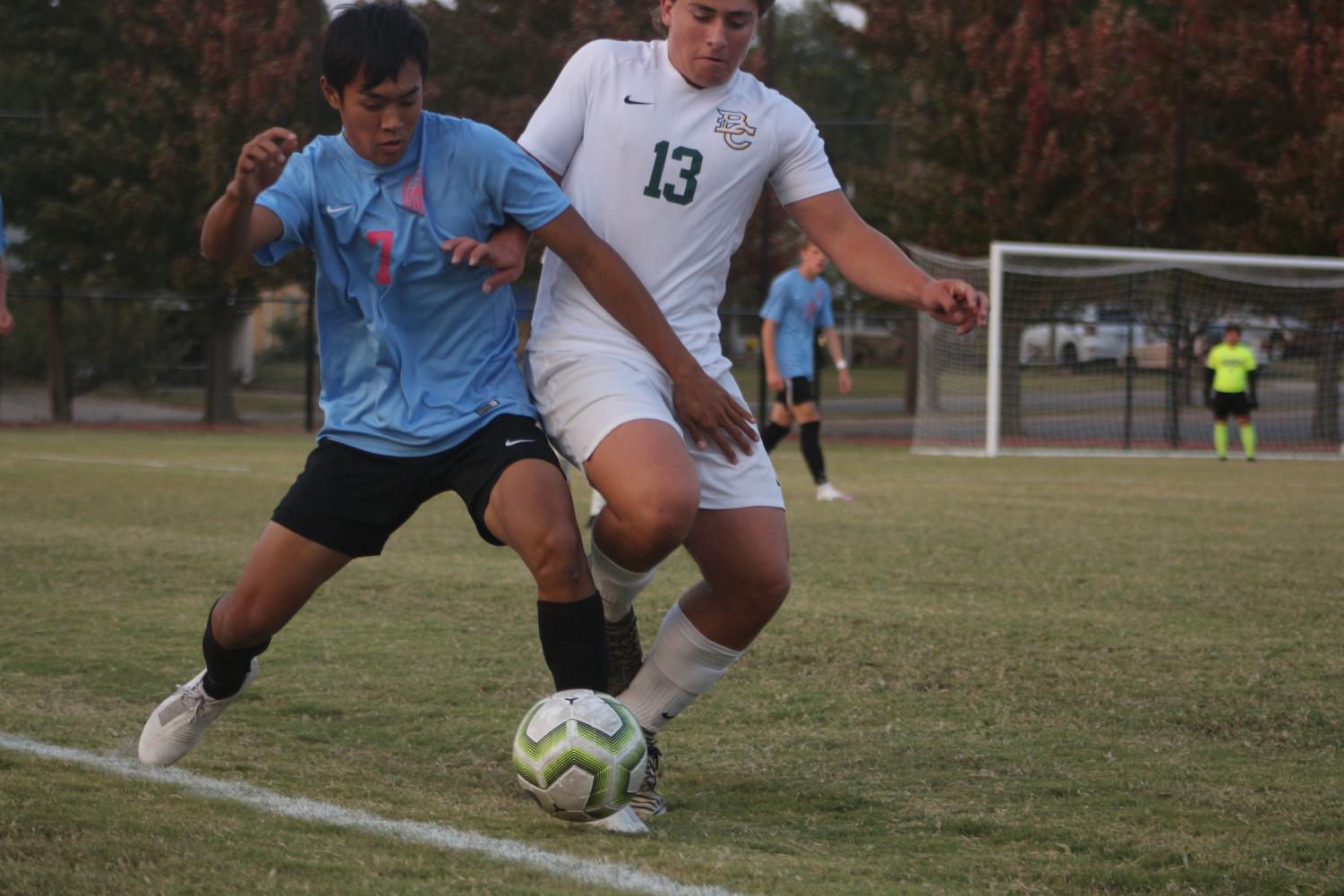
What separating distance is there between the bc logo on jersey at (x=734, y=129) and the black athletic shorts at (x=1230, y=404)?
1731 centimetres

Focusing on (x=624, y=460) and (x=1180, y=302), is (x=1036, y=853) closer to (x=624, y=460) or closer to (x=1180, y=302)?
(x=624, y=460)

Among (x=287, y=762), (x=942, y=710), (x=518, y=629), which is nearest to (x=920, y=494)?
(x=518, y=629)

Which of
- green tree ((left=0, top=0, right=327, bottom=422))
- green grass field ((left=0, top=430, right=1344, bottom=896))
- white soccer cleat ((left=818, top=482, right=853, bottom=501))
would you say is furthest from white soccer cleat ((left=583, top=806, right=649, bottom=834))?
green tree ((left=0, top=0, right=327, bottom=422))

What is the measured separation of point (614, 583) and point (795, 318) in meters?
9.38

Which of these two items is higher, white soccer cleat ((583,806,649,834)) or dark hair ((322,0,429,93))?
dark hair ((322,0,429,93))

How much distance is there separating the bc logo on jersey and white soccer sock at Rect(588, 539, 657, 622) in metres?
1.04

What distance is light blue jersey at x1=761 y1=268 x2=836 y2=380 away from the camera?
13.1m

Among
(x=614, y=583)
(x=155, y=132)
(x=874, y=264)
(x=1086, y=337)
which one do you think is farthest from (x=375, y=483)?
(x=155, y=132)

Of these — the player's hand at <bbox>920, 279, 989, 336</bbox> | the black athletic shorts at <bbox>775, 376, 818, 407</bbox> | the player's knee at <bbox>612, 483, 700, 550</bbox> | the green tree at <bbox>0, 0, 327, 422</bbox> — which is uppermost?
the green tree at <bbox>0, 0, 327, 422</bbox>

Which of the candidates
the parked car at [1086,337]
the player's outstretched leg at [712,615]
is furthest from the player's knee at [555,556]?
the parked car at [1086,337]

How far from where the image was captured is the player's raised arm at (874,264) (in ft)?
12.5

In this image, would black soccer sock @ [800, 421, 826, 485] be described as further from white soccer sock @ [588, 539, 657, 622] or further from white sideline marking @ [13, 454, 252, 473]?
white soccer sock @ [588, 539, 657, 622]

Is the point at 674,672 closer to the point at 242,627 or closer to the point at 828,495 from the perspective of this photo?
the point at 242,627

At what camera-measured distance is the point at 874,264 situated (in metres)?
4.04
